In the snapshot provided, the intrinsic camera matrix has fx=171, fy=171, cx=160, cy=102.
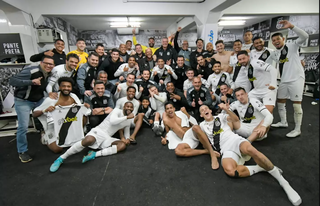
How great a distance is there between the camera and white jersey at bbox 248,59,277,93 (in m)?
2.92

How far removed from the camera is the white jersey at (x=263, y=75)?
2924mm

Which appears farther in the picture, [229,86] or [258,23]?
[258,23]

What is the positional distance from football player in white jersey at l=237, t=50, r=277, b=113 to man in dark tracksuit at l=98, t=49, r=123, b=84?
2.67m

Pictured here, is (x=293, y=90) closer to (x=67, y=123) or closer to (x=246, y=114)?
(x=246, y=114)

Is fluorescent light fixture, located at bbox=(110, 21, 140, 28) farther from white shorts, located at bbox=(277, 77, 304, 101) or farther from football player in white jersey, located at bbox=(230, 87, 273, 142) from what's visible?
white shorts, located at bbox=(277, 77, 304, 101)

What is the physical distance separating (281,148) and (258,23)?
953 cm

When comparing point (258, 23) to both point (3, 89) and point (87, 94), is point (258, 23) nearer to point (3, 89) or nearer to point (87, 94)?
point (87, 94)

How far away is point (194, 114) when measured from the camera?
389 centimetres

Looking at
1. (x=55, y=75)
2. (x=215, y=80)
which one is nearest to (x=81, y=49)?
Result: (x=55, y=75)

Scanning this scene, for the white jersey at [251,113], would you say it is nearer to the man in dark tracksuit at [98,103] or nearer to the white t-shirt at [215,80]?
the white t-shirt at [215,80]

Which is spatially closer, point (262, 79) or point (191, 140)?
point (191, 140)

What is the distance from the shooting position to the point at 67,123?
2.92 m

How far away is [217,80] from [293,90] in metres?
1.42

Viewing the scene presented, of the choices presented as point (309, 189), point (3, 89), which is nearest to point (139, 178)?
point (309, 189)
